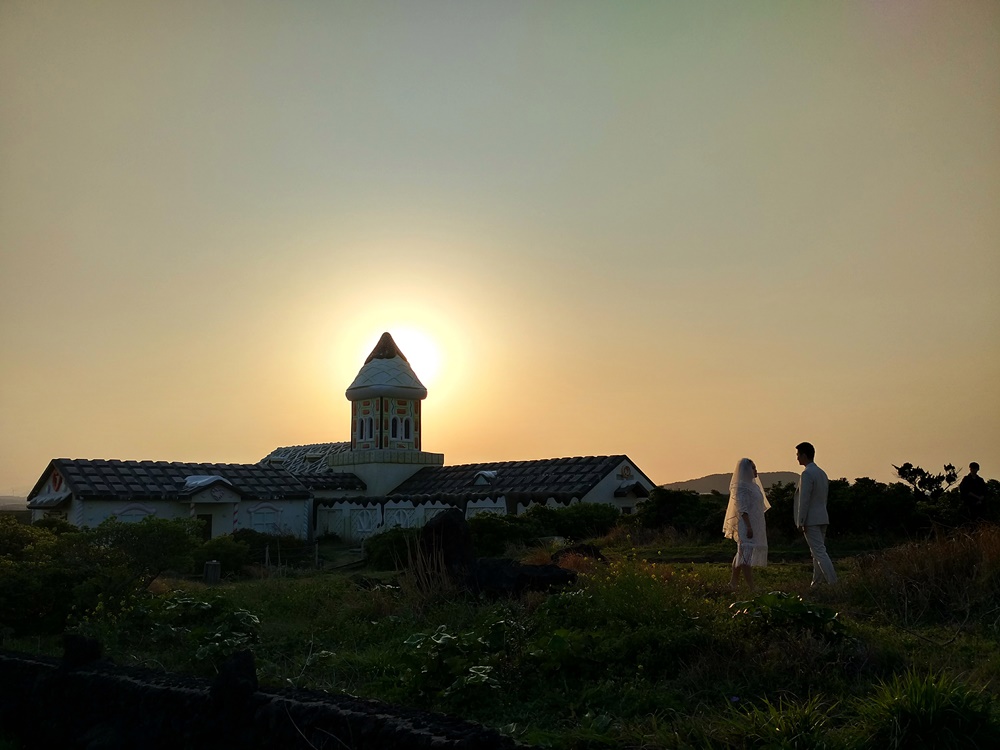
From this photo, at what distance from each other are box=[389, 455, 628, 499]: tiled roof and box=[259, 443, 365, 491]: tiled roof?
2534 mm

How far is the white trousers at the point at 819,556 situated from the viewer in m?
11.9

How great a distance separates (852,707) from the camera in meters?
6.46

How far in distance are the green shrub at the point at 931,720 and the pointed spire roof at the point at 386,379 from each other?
38151mm

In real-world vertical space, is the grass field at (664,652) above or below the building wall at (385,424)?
below

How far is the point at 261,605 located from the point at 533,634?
6611 mm

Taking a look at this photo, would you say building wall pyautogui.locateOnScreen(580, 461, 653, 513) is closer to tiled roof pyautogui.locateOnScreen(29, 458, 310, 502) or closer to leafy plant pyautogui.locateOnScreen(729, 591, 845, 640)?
tiled roof pyautogui.locateOnScreen(29, 458, 310, 502)

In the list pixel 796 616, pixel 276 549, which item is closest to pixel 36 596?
pixel 796 616

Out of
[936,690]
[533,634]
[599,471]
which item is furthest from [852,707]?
[599,471]

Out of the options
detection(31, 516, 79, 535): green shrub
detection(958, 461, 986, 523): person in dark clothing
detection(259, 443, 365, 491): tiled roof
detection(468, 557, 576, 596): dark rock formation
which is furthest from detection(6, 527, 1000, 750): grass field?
detection(259, 443, 365, 491): tiled roof

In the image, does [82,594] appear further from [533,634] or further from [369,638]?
[533,634]

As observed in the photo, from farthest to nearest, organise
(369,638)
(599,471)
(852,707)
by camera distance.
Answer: (599,471)
(369,638)
(852,707)

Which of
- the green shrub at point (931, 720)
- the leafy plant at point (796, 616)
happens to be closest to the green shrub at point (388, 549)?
the leafy plant at point (796, 616)

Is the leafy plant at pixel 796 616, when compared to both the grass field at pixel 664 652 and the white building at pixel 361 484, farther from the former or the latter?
the white building at pixel 361 484

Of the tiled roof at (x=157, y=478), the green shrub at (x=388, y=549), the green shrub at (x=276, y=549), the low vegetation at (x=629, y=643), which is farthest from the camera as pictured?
the tiled roof at (x=157, y=478)
